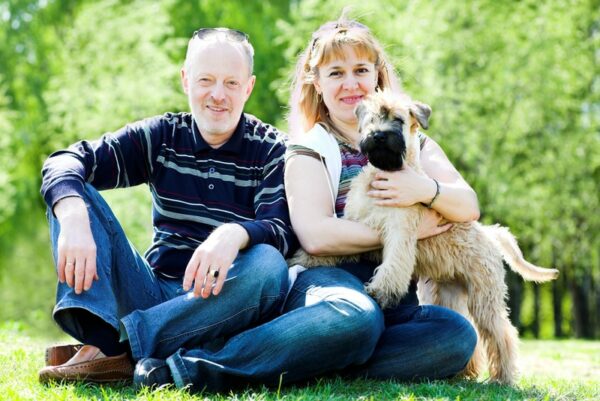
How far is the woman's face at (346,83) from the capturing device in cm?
456

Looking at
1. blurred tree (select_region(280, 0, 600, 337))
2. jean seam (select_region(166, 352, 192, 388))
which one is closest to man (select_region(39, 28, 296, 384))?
jean seam (select_region(166, 352, 192, 388))

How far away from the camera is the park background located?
1595cm

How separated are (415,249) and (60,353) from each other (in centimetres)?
210

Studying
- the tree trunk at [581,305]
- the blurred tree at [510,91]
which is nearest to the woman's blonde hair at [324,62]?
the blurred tree at [510,91]

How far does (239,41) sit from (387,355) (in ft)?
6.82

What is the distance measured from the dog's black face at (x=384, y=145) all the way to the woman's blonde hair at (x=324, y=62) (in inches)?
20.5

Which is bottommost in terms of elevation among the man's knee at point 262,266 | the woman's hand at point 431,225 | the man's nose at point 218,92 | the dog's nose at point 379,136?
the man's knee at point 262,266

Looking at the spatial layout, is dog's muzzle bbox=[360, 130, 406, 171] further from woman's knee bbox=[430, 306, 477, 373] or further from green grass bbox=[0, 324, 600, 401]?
green grass bbox=[0, 324, 600, 401]

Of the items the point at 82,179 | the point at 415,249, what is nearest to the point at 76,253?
the point at 82,179

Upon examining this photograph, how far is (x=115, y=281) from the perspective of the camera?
12.5ft

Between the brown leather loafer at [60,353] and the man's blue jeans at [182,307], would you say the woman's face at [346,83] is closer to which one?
the man's blue jeans at [182,307]

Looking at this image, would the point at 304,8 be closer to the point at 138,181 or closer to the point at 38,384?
the point at 138,181

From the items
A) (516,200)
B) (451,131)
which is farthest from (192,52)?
(516,200)

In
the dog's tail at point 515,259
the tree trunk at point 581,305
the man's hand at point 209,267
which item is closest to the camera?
the man's hand at point 209,267
